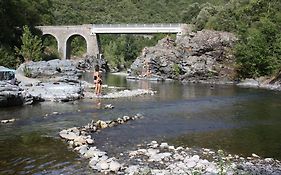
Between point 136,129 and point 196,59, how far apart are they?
142ft

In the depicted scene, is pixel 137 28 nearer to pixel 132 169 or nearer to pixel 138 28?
pixel 138 28

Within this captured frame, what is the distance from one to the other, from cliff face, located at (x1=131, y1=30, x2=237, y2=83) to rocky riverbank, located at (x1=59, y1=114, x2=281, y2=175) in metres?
44.1

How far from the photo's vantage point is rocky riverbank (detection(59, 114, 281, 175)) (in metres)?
13.9

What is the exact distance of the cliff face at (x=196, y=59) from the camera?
200ft

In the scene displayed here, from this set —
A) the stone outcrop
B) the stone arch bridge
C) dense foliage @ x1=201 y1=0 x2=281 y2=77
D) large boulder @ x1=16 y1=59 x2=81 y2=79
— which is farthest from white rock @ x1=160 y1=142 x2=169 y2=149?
the stone arch bridge

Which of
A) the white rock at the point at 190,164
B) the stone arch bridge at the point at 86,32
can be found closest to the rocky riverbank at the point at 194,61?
the stone arch bridge at the point at 86,32

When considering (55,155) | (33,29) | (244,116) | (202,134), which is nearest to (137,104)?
(244,116)

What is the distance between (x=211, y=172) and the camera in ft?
45.1

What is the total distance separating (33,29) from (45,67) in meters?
35.2

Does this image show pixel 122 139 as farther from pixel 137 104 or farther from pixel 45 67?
pixel 45 67

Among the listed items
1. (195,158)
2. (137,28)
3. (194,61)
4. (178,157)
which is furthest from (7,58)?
(195,158)

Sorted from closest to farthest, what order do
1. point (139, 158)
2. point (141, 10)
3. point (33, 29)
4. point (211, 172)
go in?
point (211, 172), point (139, 158), point (33, 29), point (141, 10)

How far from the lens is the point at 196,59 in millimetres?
63188

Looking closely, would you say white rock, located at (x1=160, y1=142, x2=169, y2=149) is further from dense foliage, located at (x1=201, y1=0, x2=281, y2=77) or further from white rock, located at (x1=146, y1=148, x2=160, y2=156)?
dense foliage, located at (x1=201, y1=0, x2=281, y2=77)
